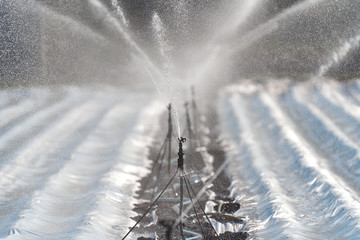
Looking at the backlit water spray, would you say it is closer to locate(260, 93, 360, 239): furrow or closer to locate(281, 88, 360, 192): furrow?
locate(281, 88, 360, 192): furrow

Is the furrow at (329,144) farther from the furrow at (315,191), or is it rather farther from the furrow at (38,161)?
the furrow at (38,161)

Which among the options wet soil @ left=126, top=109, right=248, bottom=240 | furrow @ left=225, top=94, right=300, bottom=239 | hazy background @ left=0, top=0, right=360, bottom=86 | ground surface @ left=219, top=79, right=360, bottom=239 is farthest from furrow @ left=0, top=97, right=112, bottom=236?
hazy background @ left=0, top=0, right=360, bottom=86

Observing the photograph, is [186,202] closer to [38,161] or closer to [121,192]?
[121,192]

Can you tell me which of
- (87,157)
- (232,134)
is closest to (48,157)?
(87,157)

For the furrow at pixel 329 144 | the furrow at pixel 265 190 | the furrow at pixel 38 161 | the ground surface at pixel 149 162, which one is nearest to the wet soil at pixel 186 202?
the ground surface at pixel 149 162

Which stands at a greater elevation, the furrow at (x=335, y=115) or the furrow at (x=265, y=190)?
the furrow at (x=335, y=115)

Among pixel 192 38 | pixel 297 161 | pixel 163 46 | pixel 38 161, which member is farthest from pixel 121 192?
pixel 192 38

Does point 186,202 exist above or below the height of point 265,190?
below

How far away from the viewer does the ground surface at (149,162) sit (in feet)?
30.7

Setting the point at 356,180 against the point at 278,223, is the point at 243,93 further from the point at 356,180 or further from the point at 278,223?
the point at 278,223

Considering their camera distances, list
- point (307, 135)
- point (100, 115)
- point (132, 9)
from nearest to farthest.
A: point (307, 135) < point (100, 115) < point (132, 9)

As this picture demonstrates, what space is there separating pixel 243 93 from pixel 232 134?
7.09 metres

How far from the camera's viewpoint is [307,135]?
15.0m

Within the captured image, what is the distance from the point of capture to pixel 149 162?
44.2 feet
